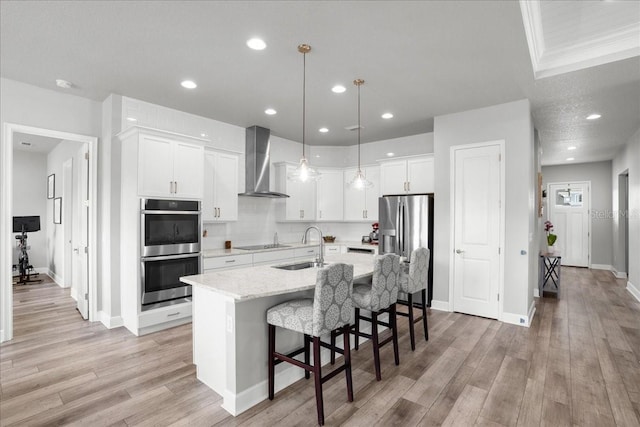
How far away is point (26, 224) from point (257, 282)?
22.4 feet

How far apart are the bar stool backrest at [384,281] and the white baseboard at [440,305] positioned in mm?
2026

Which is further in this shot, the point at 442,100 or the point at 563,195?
the point at 563,195

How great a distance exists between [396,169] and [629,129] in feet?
12.2

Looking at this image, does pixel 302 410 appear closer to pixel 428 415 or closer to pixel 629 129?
pixel 428 415

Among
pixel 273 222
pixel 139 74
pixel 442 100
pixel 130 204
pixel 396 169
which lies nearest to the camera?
pixel 139 74

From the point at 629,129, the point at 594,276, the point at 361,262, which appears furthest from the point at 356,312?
the point at 594,276

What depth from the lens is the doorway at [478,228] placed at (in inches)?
166

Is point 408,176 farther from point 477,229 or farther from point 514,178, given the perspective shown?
point 514,178

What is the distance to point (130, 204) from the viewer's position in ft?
12.5

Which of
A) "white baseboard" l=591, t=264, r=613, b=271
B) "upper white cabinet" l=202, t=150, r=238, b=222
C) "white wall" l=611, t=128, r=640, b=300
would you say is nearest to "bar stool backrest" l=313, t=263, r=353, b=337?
"upper white cabinet" l=202, t=150, r=238, b=222

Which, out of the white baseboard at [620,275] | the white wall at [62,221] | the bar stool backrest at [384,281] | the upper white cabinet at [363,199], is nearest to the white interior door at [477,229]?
the upper white cabinet at [363,199]

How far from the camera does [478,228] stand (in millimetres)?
4367

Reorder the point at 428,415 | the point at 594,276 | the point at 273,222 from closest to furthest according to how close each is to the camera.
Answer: the point at 428,415, the point at 273,222, the point at 594,276

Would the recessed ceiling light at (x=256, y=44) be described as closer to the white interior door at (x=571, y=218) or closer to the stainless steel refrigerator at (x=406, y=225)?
the stainless steel refrigerator at (x=406, y=225)
